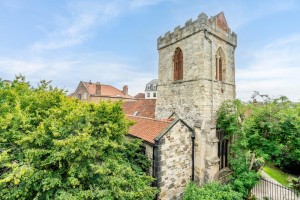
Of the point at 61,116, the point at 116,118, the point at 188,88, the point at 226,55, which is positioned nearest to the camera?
the point at 61,116

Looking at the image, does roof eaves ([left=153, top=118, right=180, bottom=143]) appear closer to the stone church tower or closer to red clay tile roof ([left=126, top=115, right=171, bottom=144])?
red clay tile roof ([left=126, top=115, right=171, bottom=144])

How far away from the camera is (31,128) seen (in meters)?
8.44

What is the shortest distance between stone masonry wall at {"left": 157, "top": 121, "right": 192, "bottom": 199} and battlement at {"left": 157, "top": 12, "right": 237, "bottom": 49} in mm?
7123

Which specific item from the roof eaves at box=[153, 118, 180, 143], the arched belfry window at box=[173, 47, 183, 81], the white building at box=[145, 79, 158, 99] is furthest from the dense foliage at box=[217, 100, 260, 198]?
the white building at box=[145, 79, 158, 99]

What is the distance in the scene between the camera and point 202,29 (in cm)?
1245

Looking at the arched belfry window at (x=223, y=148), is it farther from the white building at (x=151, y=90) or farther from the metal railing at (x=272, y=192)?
the white building at (x=151, y=90)

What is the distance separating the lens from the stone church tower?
12.3 meters

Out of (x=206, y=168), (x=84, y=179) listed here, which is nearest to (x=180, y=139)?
(x=206, y=168)

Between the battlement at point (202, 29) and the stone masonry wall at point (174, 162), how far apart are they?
7.12 meters

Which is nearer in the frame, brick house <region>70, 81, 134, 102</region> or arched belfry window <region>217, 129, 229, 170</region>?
arched belfry window <region>217, 129, 229, 170</region>

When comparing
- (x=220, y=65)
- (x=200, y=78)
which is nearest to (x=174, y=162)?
(x=200, y=78)

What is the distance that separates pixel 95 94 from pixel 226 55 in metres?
29.2

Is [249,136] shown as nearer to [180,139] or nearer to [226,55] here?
[180,139]

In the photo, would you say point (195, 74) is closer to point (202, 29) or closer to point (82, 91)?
point (202, 29)
